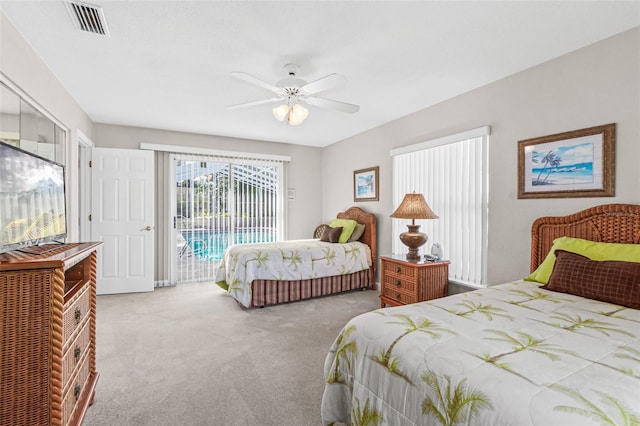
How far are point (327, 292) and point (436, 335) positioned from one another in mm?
3054

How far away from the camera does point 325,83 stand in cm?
243

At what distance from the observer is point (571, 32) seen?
2.18 metres

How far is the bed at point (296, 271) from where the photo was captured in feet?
12.4

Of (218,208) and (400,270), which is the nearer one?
(400,270)

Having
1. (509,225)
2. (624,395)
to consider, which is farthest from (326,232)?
(624,395)

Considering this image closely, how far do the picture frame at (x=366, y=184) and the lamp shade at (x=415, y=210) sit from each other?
49.7 inches

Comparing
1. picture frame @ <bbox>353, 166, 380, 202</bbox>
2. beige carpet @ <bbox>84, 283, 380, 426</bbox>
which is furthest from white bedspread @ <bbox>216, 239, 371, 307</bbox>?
picture frame @ <bbox>353, 166, 380, 202</bbox>

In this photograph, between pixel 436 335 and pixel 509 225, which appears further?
pixel 509 225

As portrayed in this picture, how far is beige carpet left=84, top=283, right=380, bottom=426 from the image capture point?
73.2 inches

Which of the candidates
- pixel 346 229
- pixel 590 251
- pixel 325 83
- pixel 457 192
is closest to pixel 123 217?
pixel 346 229

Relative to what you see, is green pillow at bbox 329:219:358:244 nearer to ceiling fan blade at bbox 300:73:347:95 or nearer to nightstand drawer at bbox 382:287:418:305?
nightstand drawer at bbox 382:287:418:305

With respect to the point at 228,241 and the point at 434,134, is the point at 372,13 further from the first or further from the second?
the point at 228,241

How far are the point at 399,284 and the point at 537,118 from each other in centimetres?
202

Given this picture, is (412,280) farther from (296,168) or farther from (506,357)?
(296,168)
